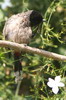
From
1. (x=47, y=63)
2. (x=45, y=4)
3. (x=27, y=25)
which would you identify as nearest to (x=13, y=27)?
(x=27, y=25)

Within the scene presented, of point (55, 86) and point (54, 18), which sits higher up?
point (54, 18)

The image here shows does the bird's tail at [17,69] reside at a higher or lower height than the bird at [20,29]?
lower

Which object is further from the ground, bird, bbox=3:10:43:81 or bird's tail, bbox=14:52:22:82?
bird, bbox=3:10:43:81

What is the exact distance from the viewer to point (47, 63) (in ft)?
7.54

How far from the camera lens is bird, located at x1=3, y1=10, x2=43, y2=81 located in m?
2.62

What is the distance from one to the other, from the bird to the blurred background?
0.17 ft

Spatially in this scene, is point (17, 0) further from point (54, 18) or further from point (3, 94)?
point (3, 94)

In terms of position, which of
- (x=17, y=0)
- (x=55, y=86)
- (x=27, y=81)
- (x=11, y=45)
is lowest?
(x=27, y=81)

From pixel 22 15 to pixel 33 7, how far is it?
657 mm

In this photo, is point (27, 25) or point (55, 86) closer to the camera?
point (55, 86)

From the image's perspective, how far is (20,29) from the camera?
2635mm

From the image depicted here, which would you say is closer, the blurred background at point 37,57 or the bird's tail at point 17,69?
the blurred background at point 37,57

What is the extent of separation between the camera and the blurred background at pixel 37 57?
2.41 meters

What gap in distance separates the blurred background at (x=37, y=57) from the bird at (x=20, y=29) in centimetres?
5
